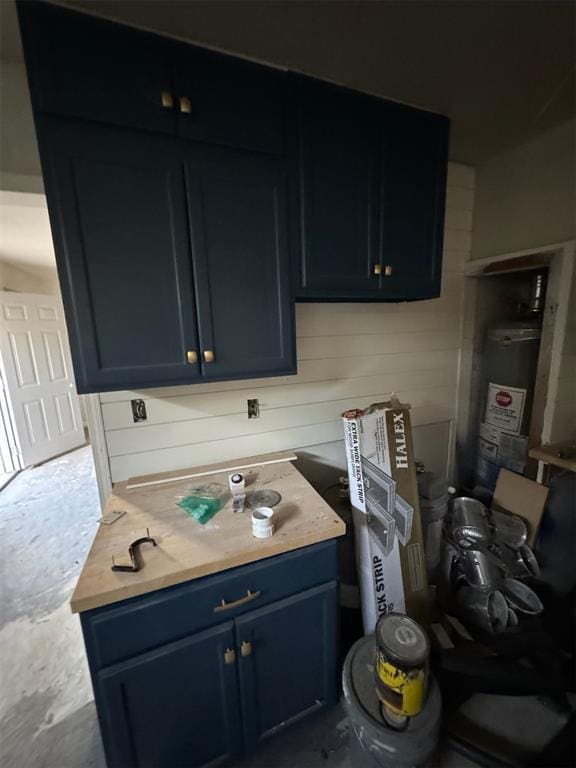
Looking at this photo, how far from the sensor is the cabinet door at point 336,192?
1245 mm

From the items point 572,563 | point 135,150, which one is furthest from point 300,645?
point 135,150

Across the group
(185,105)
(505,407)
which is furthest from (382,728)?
(185,105)

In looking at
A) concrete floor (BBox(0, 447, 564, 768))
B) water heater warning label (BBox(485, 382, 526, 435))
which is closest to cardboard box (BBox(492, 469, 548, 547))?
water heater warning label (BBox(485, 382, 526, 435))

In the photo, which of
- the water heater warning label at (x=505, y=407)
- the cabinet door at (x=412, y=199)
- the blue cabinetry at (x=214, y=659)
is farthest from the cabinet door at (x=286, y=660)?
the water heater warning label at (x=505, y=407)

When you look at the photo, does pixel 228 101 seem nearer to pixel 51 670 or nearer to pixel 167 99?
pixel 167 99

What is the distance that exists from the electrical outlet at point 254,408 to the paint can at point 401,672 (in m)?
1.04

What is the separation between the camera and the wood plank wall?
57.7 inches

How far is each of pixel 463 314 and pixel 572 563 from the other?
4.79ft

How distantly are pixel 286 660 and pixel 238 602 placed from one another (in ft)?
1.12

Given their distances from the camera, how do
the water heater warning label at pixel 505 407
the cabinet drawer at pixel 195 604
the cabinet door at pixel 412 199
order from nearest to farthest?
1. the cabinet drawer at pixel 195 604
2. the cabinet door at pixel 412 199
3. the water heater warning label at pixel 505 407

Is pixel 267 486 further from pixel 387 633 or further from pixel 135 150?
pixel 135 150

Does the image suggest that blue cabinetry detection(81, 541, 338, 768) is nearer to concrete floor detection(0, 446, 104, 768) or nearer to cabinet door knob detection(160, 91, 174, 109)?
concrete floor detection(0, 446, 104, 768)

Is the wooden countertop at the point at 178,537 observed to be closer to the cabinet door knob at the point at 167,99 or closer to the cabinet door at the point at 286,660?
the cabinet door at the point at 286,660

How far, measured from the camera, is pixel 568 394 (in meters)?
1.67
